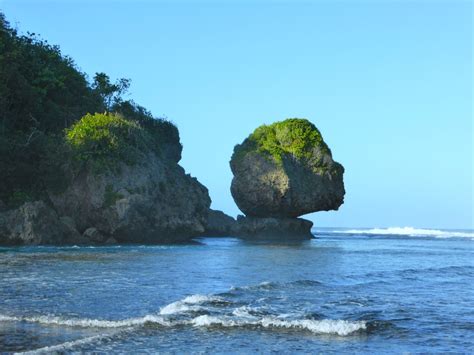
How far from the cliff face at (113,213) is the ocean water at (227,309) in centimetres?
1168

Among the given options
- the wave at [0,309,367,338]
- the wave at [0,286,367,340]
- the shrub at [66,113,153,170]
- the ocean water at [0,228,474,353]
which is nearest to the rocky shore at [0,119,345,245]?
the shrub at [66,113,153,170]

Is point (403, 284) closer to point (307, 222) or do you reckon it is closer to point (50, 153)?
point (50, 153)

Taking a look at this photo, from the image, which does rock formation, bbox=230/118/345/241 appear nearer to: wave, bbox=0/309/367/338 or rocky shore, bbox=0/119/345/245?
rocky shore, bbox=0/119/345/245

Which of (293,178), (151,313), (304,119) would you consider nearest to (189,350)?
(151,313)

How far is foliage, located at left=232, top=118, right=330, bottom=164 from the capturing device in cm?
5512

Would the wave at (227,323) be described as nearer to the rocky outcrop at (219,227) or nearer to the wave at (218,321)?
the wave at (218,321)

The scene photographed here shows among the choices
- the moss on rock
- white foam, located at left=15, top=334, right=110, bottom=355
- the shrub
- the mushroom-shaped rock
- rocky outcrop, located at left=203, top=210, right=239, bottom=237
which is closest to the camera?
white foam, located at left=15, top=334, right=110, bottom=355

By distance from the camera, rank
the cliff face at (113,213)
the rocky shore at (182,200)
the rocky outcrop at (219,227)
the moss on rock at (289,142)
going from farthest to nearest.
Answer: the rocky outcrop at (219,227) → the moss on rock at (289,142) → the rocky shore at (182,200) → the cliff face at (113,213)

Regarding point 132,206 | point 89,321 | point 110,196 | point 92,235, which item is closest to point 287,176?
point 132,206

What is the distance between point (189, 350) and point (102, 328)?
2199mm

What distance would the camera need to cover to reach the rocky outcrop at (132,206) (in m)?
35.9

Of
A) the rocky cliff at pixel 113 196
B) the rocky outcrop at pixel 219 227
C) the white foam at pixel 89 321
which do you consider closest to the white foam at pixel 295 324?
the white foam at pixel 89 321

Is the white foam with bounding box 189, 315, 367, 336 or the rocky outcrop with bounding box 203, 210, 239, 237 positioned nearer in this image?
the white foam with bounding box 189, 315, 367, 336

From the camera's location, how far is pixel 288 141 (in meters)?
55.9
